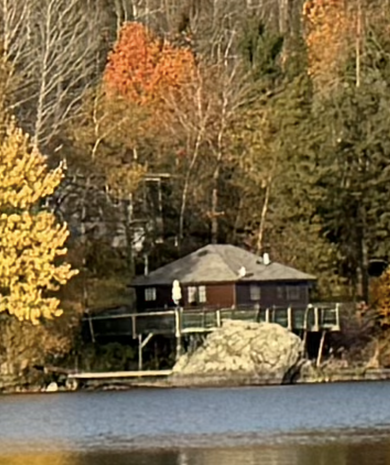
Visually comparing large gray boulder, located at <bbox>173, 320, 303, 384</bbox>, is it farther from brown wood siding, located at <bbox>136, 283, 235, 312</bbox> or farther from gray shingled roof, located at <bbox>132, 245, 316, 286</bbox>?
gray shingled roof, located at <bbox>132, 245, 316, 286</bbox>

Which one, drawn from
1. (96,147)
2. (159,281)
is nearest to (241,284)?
(159,281)

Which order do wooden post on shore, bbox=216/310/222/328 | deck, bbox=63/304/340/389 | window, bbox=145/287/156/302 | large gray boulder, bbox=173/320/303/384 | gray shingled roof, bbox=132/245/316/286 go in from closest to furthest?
1. large gray boulder, bbox=173/320/303/384
2. wooden post on shore, bbox=216/310/222/328
3. deck, bbox=63/304/340/389
4. gray shingled roof, bbox=132/245/316/286
5. window, bbox=145/287/156/302

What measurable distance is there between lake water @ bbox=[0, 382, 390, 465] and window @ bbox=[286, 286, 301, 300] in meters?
7.68

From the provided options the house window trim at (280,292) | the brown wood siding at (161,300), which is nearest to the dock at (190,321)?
the house window trim at (280,292)

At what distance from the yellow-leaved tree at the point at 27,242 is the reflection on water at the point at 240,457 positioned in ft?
72.7

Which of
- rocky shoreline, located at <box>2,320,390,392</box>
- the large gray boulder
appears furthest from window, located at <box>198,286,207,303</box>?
the large gray boulder

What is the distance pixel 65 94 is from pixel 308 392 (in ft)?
71.4

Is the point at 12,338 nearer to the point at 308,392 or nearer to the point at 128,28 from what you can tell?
the point at 308,392

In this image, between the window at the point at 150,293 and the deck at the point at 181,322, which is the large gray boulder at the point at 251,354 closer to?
the deck at the point at 181,322

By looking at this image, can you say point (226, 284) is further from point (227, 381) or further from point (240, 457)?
point (240, 457)

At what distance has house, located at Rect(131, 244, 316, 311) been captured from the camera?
224 ft

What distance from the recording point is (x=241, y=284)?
6825 centimetres

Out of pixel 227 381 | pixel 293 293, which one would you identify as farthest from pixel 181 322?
pixel 293 293

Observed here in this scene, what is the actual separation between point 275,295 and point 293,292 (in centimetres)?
71
